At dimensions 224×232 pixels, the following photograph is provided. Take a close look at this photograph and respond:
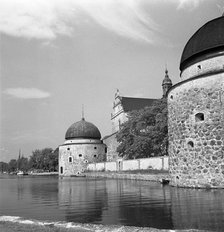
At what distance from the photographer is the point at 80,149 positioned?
5647cm

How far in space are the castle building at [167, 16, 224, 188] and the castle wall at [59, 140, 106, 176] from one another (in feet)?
124

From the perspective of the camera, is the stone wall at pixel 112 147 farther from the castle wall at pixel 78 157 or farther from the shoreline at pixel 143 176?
the shoreline at pixel 143 176

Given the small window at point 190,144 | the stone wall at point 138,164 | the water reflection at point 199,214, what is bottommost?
the water reflection at point 199,214

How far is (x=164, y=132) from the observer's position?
3066 cm

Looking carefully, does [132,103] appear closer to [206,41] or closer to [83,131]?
[83,131]

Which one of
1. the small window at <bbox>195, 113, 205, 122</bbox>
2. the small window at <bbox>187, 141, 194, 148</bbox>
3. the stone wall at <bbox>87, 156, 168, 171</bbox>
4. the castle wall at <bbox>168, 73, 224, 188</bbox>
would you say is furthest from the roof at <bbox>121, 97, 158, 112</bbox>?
the small window at <bbox>195, 113, 205, 122</bbox>

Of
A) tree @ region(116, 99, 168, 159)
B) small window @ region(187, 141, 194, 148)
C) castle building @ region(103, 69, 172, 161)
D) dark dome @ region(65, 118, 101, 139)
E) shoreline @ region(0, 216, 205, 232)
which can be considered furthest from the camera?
dark dome @ region(65, 118, 101, 139)

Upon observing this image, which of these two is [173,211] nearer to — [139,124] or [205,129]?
[205,129]

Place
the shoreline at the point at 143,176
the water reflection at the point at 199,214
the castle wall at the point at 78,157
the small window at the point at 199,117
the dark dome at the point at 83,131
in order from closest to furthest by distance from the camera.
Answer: the water reflection at the point at 199,214 < the small window at the point at 199,117 < the shoreline at the point at 143,176 < the castle wall at the point at 78,157 < the dark dome at the point at 83,131

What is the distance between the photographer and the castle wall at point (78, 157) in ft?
184

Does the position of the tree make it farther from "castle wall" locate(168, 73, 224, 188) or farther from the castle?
"castle wall" locate(168, 73, 224, 188)

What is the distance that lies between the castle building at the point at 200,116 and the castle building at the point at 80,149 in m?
38.0

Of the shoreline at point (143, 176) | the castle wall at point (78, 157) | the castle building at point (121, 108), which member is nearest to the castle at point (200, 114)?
the shoreline at point (143, 176)

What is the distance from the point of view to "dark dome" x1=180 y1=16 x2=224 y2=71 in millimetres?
18094
